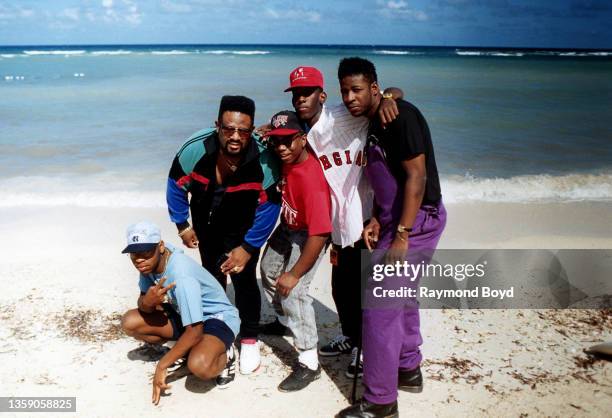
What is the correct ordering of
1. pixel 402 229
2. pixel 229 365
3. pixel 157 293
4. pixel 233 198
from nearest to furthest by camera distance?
pixel 402 229, pixel 157 293, pixel 233 198, pixel 229 365

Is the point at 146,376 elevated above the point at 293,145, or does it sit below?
below

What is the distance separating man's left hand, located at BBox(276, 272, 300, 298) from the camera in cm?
322

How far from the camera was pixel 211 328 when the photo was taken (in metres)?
3.38

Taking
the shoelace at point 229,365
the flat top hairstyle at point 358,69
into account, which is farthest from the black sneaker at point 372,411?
the flat top hairstyle at point 358,69

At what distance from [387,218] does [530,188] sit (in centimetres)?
596

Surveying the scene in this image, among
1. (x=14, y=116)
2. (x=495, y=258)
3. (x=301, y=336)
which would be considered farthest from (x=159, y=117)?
(x=301, y=336)

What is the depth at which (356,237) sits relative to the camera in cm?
321

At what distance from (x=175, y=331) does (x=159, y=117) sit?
37.4ft

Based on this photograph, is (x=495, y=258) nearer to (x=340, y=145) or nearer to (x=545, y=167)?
(x=340, y=145)

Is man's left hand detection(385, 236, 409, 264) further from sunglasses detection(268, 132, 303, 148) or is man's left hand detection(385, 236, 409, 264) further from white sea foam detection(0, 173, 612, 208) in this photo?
white sea foam detection(0, 173, 612, 208)

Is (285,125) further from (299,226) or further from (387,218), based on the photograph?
(387,218)

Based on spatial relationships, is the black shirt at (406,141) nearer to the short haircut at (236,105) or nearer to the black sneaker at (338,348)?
the short haircut at (236,105)

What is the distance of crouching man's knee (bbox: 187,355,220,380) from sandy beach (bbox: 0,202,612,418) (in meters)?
0.21

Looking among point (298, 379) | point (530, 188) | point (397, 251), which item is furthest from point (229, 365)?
point (530, 188)
